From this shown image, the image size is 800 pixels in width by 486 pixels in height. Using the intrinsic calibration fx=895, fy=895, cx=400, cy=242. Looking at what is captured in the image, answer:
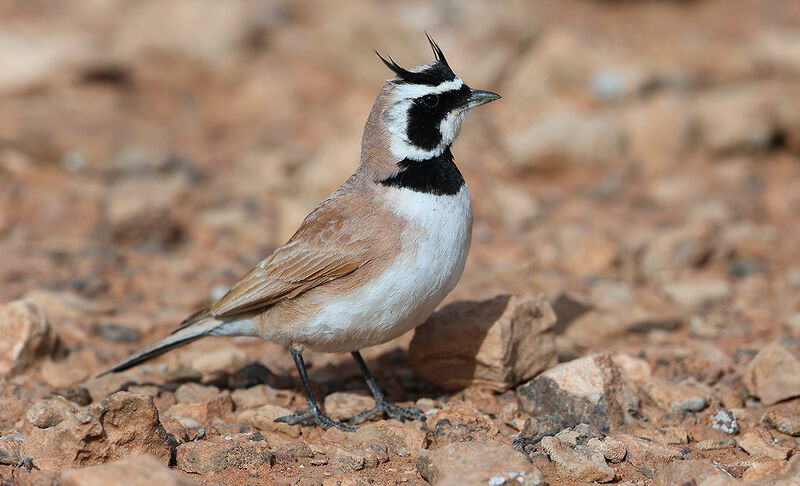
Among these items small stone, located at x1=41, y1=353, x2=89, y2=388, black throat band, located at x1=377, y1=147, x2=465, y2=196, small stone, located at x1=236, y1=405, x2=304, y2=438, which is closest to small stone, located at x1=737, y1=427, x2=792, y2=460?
black throat band, located at x1=377, y1=147, x2=465, y2=196

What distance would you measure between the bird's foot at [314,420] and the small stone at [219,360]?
126 cm

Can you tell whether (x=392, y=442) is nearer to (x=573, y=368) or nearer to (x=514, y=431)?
(x=514, y=431)

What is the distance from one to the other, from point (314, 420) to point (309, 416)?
0.08 m

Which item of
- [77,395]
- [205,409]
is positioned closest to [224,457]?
[205,409]

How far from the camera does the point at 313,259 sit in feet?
20.0

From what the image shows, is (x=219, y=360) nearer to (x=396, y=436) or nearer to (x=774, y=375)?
(x=396, y=436)

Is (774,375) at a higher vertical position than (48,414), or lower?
lower

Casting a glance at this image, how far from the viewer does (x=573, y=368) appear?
6.00 m

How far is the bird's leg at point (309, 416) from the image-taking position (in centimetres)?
602

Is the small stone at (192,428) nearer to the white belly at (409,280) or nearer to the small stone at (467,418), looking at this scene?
the white belly at (409,280)

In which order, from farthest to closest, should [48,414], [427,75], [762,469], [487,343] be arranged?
1. [487,343]
2. [427,75]
3. [48,414]
4. [762,469]

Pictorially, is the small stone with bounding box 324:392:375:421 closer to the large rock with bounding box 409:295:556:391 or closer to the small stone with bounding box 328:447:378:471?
the large rock with bounding box 409:295:556:391

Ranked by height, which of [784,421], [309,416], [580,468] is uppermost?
[309,416]

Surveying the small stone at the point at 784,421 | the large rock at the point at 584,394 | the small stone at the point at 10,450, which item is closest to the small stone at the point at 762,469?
the small stone at the point at 784,421
